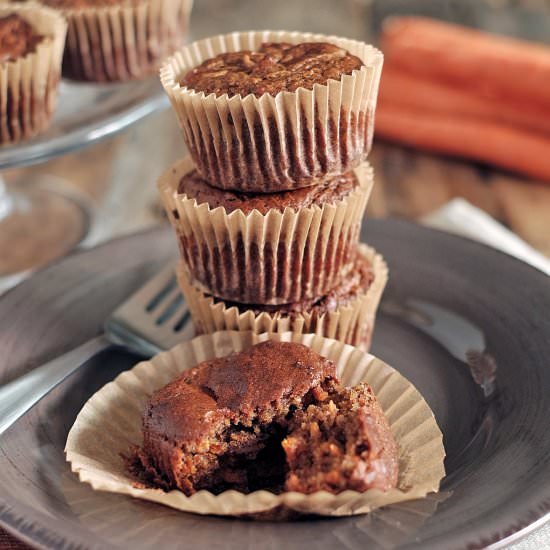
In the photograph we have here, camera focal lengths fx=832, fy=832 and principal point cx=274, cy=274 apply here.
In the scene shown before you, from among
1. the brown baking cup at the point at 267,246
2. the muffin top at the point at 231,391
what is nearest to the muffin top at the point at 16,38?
the brown baking cup at the point at 267,246

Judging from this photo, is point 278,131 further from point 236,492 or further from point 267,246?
point 236,492

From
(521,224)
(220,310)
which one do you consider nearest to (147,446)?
(220,310)

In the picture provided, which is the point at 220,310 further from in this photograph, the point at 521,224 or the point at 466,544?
the point at 521,224

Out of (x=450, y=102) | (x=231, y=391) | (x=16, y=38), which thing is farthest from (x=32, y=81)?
(x=450, y=102)

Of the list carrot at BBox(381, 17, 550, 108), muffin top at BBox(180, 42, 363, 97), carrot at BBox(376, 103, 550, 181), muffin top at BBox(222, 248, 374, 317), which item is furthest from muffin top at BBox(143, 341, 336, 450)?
carrot at BBox(381, 17, 550, 108)

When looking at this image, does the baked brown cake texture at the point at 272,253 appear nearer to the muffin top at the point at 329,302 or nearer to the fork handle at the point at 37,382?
the muffin top at the point at 329,302

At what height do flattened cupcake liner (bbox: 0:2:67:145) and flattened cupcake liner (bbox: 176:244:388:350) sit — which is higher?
flattened cupcake liner (bbox: 0:2:67:145)

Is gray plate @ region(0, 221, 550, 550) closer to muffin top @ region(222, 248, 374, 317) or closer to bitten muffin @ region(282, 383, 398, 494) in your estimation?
bitten muffin @ region(282, 383, 398, 494)
